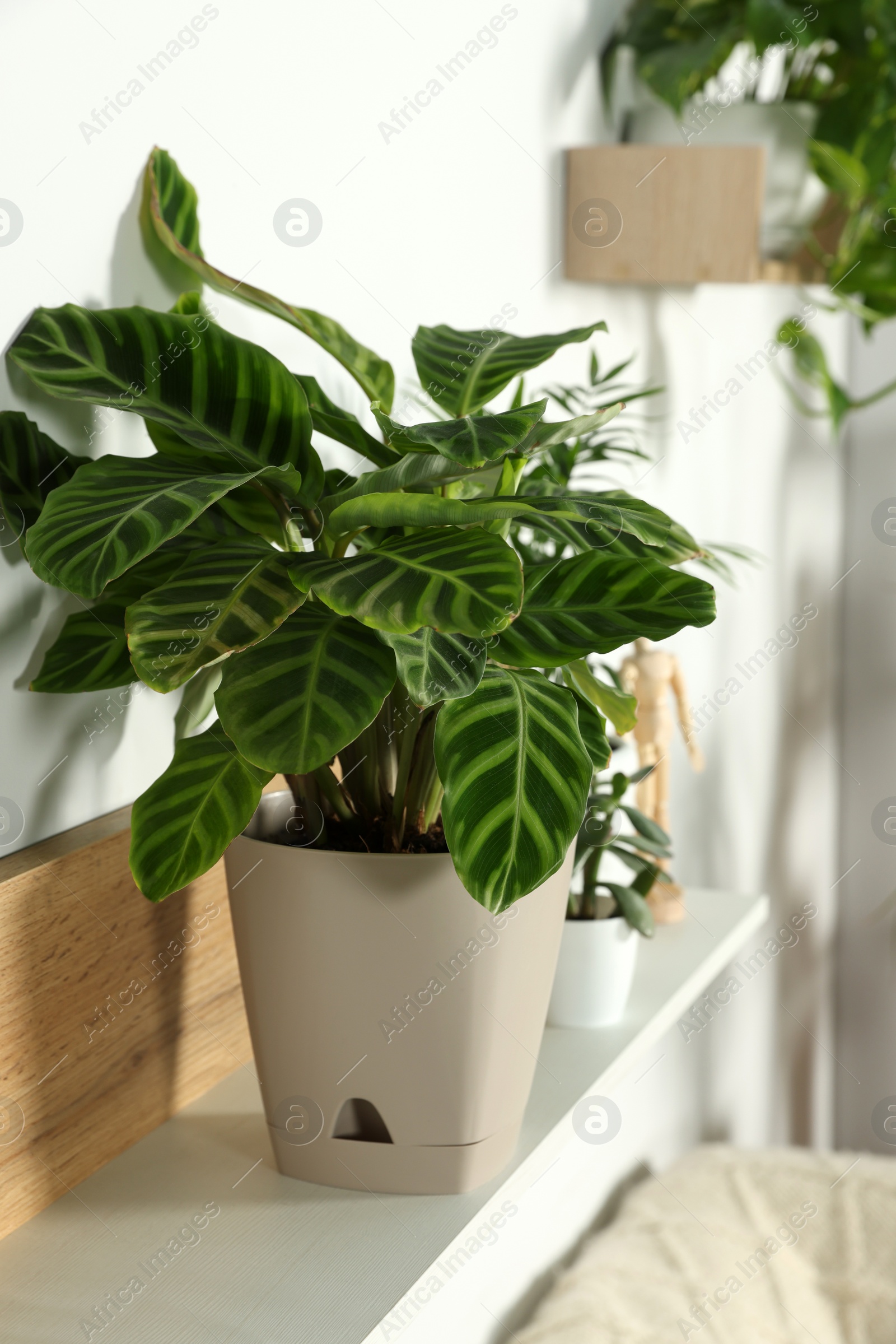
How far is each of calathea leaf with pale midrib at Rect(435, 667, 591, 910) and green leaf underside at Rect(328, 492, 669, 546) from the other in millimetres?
89

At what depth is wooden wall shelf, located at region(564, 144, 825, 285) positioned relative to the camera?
1.17 m

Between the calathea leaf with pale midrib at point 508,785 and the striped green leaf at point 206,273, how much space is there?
0.21 metres

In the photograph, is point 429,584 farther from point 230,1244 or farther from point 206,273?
point 230,1244

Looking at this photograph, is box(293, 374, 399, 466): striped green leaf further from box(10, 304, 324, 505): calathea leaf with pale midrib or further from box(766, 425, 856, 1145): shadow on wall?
A: box(766, 425, 856, 1145): shadow on wall

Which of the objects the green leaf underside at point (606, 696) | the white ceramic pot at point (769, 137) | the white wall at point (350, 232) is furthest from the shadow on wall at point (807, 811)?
the green leaf underside at point (606, 696)

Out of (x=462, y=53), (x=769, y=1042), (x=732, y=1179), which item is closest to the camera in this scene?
(x=462, y=53)

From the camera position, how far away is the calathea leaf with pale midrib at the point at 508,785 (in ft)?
1.69

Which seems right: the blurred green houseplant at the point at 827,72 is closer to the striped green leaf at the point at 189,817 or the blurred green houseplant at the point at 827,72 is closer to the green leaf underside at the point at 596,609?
the green leaf underside at the point at 596,609

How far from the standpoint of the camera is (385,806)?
0.65 m

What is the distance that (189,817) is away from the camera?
56cm

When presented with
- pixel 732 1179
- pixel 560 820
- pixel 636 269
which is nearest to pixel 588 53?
pixel 636 269

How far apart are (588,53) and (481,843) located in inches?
39.5

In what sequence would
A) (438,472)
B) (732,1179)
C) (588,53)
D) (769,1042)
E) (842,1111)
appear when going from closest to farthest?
(438,472), (588,53), (732,1179), (769,1042), (842,1111)

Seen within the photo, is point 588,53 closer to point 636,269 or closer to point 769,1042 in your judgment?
point 636,269
